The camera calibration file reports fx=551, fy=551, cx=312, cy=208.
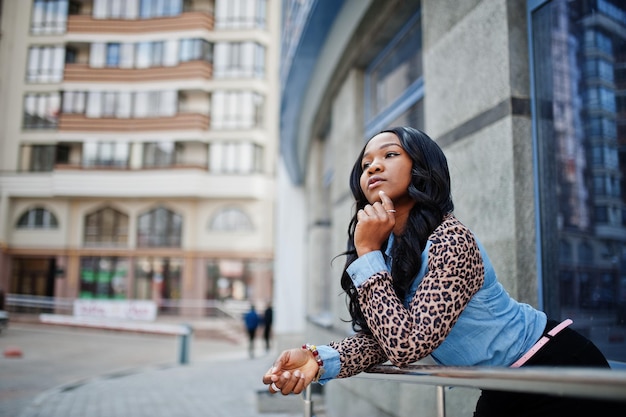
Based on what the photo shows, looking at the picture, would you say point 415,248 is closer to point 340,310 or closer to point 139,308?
point 340,310

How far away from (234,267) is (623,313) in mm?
30648

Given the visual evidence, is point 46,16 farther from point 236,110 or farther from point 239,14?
point 236,110

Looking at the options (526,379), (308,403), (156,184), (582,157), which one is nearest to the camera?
(526,379)

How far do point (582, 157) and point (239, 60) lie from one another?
31.9m

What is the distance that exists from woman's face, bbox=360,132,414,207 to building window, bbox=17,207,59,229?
115 feet

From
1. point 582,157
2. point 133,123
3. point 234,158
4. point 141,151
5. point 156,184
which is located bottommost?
point 582,157

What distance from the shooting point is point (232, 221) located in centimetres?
3266

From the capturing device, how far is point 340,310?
636 centimetres

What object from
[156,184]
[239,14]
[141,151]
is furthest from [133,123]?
[239,14]

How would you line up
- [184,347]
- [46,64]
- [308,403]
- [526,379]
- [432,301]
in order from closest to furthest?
1. [526,379]
2. [432,301]
3. [308,403]
4. [184,347]
5. [46,64]

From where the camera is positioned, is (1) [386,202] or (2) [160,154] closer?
(1) [386,202]

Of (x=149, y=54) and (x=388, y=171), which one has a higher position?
(x=149, y=54)

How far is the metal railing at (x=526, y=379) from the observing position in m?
1.01

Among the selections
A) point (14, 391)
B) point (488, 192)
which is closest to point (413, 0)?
point (488, 192)
